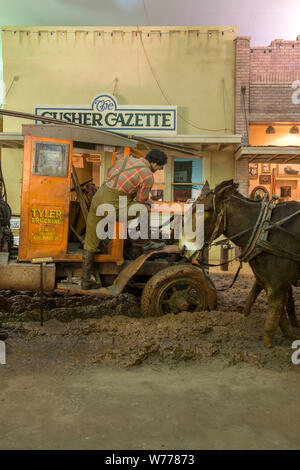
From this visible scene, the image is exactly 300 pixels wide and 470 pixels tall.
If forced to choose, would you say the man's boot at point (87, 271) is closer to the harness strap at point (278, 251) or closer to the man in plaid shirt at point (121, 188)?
the man in plaid shirt at point (121, 188)

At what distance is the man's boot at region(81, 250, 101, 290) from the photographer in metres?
5.41

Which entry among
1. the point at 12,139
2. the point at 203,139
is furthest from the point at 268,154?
the point at 12,139

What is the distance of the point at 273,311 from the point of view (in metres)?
4.35

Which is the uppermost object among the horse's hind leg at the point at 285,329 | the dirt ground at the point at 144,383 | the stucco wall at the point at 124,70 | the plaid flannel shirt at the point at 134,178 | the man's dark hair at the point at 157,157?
the stucco wall at the point at 124,70

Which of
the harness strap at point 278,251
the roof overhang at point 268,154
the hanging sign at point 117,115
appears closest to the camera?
the harness strap at point 278,251

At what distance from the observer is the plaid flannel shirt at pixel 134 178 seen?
529cm

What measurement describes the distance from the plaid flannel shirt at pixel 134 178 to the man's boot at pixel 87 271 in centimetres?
100

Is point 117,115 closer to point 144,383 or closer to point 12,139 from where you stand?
point 12,139

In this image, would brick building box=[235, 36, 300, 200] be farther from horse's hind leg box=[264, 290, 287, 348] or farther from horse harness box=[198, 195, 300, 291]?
horse's hind leg box=[264, 290, 287, 348]

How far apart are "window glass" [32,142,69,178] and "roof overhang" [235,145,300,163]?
6.82 m

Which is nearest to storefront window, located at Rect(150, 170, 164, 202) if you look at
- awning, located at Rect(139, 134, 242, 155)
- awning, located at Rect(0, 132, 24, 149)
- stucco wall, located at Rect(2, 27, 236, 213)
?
awning, located at Rect(139, 134, 242, 155)

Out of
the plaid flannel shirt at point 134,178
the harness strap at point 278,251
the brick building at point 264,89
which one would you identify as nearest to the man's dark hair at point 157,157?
the plaid flannel shirt at point 134,178

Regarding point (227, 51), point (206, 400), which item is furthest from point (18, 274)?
point (227, 51)
